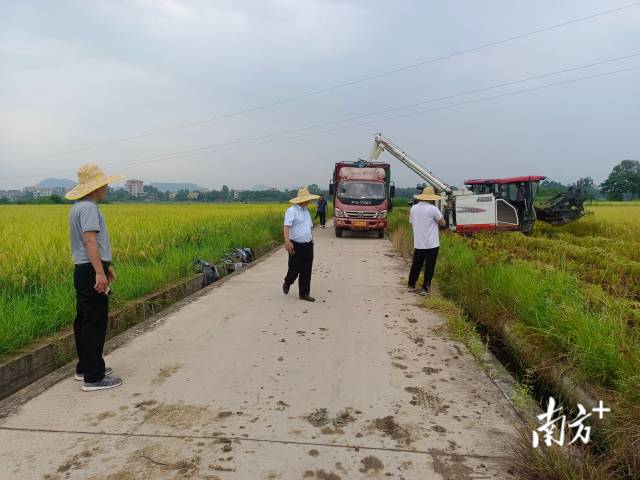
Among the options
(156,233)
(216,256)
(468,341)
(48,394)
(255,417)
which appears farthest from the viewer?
(156,233)

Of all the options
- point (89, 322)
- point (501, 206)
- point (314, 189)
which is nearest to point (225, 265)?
point (89, 322)

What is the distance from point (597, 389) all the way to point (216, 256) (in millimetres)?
7439

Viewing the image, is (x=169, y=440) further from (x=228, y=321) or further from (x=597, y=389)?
(x=597, y=389)

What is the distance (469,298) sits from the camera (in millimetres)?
6434

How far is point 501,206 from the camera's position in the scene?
48.5 feet

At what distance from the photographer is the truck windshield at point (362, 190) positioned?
16.0m

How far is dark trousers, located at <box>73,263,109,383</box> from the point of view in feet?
11.5

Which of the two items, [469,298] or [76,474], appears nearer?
[76,474]

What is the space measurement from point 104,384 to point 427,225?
4.89 metres

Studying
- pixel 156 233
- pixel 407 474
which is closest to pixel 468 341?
pixel 407 474

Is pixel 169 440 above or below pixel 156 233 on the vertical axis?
below

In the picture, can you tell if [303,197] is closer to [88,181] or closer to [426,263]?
[426,263]

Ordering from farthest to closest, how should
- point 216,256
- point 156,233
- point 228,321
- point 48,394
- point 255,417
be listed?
point 156,233 → point 216,256 → point 228,321 → point 48,394 → point 255,417

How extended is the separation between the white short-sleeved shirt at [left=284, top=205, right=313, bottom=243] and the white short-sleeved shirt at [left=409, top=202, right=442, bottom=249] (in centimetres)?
173
